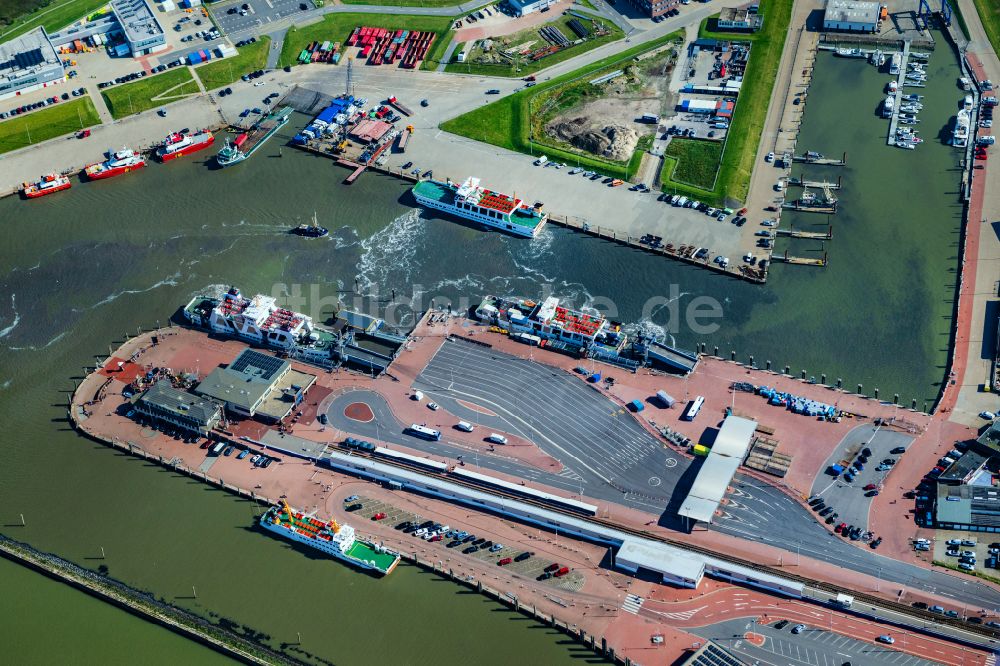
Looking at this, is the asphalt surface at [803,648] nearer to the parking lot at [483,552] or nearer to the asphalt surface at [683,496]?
the asphalt surface at [683,496]

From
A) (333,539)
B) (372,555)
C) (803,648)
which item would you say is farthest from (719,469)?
(333,539)

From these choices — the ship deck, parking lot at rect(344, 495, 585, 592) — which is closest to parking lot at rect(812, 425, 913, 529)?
parking lot at rect(344, 495, 585, 592)

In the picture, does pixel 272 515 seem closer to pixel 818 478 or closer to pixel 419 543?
Result: pixel 419 543

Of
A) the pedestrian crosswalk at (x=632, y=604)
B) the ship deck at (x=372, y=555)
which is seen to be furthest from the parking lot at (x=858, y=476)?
the ship deck at (x=372, y=555)

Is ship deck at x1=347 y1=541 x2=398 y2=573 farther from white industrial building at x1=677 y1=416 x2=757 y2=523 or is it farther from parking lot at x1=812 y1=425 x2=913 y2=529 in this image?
parking lot at x1=812 y1=425 x2=913 y2=529

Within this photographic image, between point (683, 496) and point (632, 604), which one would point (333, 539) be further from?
point (683, 496)
